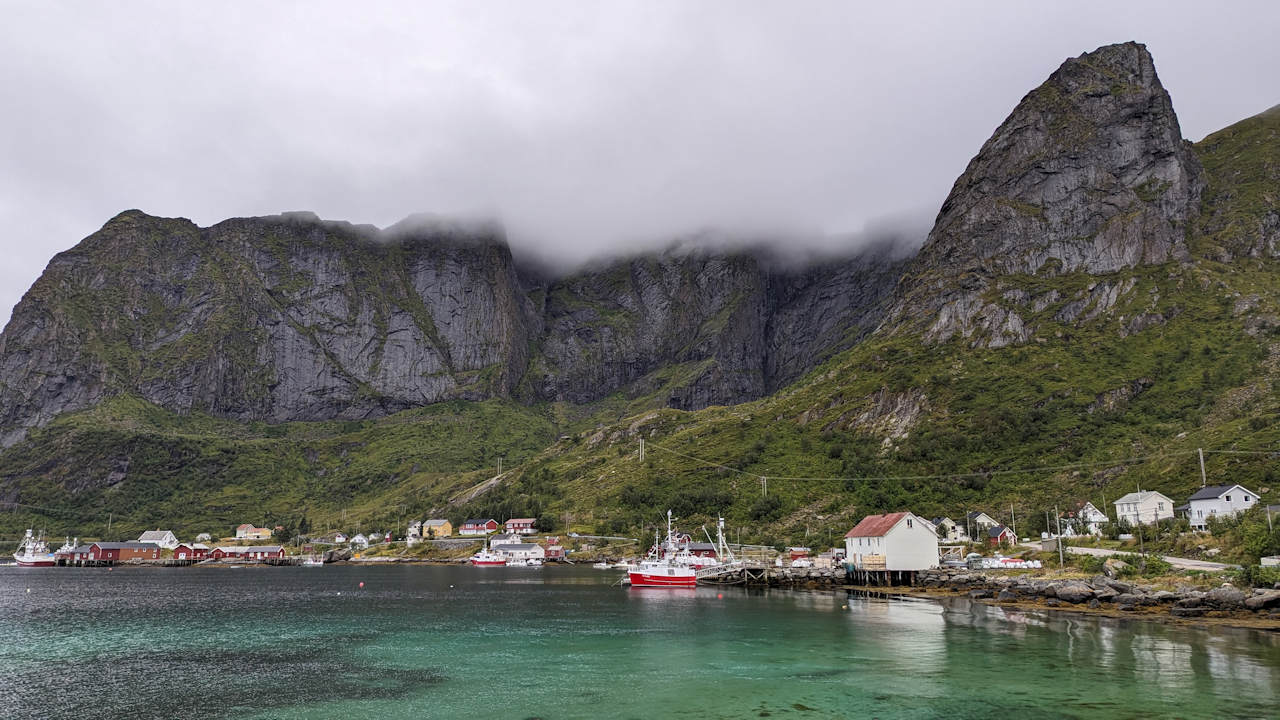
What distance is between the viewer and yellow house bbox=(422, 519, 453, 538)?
18025cm

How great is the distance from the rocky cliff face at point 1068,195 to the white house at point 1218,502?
82.4 m

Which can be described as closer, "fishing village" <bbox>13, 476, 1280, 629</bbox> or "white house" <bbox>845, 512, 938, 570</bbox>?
"fishing village" <bbox>13, 476, 1280, 629</bbox>

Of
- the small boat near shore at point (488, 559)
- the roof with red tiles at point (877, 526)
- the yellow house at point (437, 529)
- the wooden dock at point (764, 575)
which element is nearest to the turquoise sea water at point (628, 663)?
the roof with red tiles at point (877, 526)

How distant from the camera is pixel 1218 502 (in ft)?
232

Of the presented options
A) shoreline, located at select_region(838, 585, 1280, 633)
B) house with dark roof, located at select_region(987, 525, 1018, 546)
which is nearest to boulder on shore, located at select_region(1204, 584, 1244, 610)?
shoreline, located at select_region(838, 585, 1280, 633)

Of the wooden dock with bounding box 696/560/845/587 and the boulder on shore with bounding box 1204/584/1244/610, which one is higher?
the boulder on shore with bounding box 1204/584/1244/610

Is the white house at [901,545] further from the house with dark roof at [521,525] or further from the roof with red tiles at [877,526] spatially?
the house with dark roof at [521,525]

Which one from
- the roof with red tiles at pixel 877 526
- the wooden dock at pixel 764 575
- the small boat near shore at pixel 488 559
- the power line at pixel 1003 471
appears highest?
the power line at pixel 1003 471

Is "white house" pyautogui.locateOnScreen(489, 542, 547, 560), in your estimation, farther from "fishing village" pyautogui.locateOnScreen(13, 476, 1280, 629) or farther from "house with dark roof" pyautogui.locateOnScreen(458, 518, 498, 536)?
"house with dark roof" pyautogui.locateOnScreen(458, 518, 498, 536)

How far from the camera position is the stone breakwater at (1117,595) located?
4472 cm

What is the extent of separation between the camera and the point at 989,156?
193625mm

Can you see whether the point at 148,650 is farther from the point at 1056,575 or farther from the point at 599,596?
the point at 1056,575

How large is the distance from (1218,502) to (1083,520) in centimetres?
1825

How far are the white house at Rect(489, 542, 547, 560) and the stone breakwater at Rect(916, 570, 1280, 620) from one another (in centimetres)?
9472
